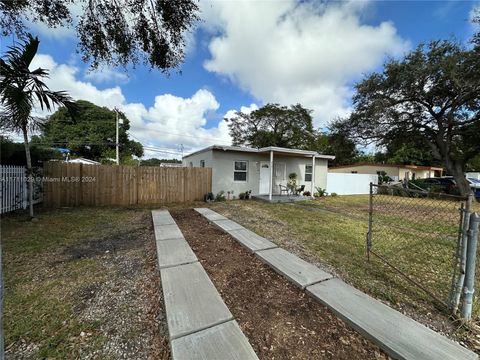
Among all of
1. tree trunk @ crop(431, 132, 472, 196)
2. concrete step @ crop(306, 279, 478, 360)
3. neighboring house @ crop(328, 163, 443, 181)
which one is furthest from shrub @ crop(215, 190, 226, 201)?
neighboring house @ crop(328, 163, 443, 181)

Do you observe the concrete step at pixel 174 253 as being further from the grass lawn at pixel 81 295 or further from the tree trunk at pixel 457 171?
the tree trunk at pixel 457 171

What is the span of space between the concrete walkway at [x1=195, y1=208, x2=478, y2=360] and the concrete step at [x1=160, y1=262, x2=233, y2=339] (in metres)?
1.10

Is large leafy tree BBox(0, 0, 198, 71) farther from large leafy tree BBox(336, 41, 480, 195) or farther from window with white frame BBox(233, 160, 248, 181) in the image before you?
large leafy tree BBox(336, 41, 480, 195)

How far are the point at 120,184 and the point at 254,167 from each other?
21.6ft

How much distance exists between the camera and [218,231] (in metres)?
5.20

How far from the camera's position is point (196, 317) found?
206 cm

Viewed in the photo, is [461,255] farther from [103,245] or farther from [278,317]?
[103,245]

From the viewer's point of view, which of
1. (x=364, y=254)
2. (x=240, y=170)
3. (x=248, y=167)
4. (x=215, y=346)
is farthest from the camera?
(x=248, y=167)

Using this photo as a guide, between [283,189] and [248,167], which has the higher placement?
[248,167]

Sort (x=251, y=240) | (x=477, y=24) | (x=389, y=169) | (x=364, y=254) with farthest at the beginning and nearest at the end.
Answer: (x=389, y=169)
(x=477, y=24)
(x=251, y=240)
(x=364, y=254)

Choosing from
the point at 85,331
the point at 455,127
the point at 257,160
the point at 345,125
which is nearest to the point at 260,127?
the point at 345,125

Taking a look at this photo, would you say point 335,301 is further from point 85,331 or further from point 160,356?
point 85,331

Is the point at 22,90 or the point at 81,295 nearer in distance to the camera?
the point at 81,295

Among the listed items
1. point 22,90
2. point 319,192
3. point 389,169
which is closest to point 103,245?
point 22,90
